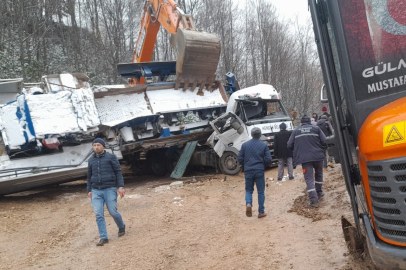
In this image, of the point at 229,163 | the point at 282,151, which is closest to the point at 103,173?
the point at 282,151

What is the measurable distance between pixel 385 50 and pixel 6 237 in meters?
6.65

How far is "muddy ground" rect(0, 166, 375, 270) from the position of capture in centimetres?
470

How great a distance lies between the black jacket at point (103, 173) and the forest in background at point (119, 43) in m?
12.2

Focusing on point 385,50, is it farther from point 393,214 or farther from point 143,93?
point 143,93

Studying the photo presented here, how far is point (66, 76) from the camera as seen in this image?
10.1 m

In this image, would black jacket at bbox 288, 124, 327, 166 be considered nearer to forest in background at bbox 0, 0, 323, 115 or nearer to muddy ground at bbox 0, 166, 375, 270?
muddy ground at bbox 0, 166, 375, 270

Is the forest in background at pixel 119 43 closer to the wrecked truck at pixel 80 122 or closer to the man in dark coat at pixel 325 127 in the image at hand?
the wrecked truck at pixel 80 122

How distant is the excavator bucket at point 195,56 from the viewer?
9883 mm

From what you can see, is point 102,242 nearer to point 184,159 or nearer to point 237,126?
point 237,126

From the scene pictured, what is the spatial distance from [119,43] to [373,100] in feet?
66.9

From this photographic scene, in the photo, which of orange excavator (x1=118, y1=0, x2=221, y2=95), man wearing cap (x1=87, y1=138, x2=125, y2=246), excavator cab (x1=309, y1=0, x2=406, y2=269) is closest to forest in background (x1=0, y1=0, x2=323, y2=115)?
orange excavator (x1=118, y1=0, x2=221, y2=95)

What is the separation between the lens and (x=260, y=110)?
38.9ft

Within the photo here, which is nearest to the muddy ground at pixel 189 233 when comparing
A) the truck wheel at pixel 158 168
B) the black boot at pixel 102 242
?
the black boot at pixel 102 242

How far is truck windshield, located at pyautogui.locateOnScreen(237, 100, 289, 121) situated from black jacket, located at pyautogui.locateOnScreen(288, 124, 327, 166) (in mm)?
4535
